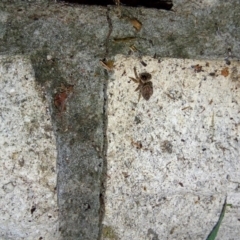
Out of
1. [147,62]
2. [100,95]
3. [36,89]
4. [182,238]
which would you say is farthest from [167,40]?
[182,238]

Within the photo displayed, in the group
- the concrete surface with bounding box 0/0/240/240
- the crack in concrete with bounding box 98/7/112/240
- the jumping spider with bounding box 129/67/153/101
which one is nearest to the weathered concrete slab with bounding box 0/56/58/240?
the concrete surface with bounding box 0/0/240/240

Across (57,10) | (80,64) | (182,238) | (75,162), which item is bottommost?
(182,238)

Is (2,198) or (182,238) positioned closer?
(2,198)

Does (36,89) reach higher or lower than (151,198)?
higher

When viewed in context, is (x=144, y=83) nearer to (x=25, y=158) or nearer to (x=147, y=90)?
(x=147, y=90)

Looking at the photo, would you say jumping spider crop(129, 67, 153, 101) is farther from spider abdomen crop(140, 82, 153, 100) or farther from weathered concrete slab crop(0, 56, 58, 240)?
weathered concrete slab crop(0, 56, 58, 240)

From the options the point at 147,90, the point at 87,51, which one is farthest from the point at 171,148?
the point at 87,51

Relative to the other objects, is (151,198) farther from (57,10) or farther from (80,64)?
(57,10)
